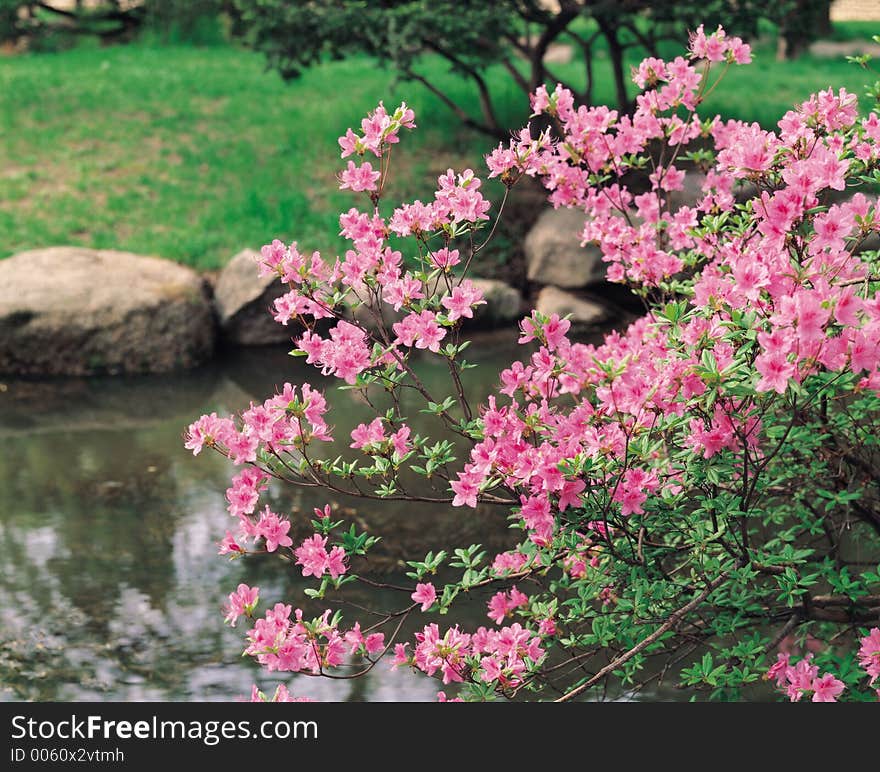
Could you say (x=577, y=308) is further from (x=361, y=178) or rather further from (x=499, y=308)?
(x=361, y=178)

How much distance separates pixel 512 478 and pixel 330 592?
3.33 meters

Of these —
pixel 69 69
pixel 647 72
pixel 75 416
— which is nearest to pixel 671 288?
pixel 647 72

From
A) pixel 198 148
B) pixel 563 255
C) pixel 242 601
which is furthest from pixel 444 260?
pixel 198 148

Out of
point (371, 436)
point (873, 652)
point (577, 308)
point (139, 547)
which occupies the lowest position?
point (577, 308)

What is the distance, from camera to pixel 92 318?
35.0 feet

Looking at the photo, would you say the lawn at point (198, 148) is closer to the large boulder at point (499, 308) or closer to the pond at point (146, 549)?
the large boulder at point (499, 308)

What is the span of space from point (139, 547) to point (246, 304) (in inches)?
189

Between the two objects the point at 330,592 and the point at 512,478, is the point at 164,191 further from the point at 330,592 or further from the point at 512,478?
the point at 512,478

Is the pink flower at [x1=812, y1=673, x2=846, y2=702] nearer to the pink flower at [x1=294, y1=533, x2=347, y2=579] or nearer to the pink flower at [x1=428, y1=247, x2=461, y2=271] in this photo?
the pink flower at [x1=294, y1=533, x2=347, y2=579]

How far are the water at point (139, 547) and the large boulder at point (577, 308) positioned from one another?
1777mm

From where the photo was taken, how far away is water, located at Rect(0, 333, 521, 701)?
5.22 metres

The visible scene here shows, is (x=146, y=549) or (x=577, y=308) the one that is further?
(x=577, y=308)

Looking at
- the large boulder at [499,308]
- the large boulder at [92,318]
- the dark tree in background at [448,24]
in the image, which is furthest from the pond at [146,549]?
the dark tree in background at [448,24]

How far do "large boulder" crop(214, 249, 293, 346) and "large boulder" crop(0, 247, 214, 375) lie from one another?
281 millimetres
